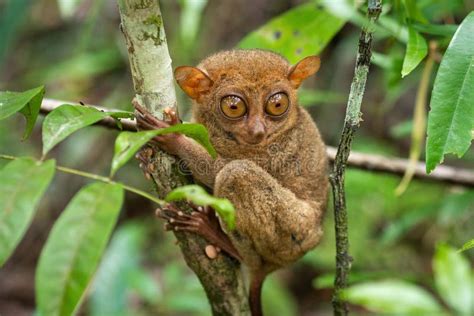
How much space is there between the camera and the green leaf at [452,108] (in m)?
2.14

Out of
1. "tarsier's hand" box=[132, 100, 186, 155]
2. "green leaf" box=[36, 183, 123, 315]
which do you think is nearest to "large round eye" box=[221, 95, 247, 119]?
"tarsier's hand" box=[132, 100, 186, 155]

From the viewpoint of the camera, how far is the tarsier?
119 inches

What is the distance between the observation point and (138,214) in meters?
7.76

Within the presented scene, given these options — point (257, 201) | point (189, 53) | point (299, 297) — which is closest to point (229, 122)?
point (257, 201)

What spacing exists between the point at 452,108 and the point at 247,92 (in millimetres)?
1166

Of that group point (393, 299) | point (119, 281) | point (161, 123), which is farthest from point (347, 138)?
point (119, 281)

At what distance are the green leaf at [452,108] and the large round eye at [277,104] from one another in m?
1.07

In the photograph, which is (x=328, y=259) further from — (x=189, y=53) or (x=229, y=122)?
(x=229, y=122)

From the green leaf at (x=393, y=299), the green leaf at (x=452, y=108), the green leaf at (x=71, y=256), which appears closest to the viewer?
the green leaf at (x=71, y=256)

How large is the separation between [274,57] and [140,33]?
3.72 feet

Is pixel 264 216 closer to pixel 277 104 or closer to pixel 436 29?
pixel 277 104

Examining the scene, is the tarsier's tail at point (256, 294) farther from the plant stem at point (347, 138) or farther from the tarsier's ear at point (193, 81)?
the tarsier's ear at point (193, 81)

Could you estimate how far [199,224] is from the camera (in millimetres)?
2725

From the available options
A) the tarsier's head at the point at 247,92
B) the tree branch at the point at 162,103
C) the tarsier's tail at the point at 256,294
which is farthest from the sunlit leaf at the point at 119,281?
the tree branch at the point at 162,103
